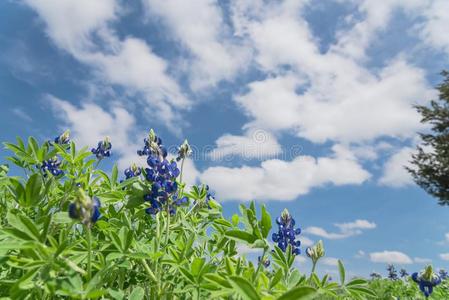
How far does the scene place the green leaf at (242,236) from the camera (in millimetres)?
2197

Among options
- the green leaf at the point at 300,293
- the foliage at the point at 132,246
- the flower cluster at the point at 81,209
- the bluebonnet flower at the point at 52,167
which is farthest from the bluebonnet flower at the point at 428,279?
the bluebonnet flower at the point at 52,167

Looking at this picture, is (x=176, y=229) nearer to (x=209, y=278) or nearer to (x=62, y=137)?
(x=209, y=278)

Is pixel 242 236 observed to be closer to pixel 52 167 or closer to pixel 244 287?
pixel 244 287

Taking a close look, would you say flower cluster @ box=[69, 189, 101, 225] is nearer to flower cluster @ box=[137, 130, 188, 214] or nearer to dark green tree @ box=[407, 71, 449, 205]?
flower cluster @ box=[137, 130, 188, 214]

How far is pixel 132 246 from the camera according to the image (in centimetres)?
234

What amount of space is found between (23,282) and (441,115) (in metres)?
30.2

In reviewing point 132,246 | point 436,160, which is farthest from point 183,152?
point 436,160

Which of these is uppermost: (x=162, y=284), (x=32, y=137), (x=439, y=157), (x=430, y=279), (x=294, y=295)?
(x=439, y=157)

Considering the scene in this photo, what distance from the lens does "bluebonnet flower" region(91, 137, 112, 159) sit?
4.09 meters

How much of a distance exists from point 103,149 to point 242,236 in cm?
228

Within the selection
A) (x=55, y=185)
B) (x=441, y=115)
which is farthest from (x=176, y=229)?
(x=441, y=115)

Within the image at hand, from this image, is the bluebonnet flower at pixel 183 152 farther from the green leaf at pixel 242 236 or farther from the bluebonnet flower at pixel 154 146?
the green leaf at pixel 242 236

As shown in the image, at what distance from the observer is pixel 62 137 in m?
3.75

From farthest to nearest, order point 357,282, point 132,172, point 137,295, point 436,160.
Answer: point 436,160
point 132,172
point 357,282
point 137,295
